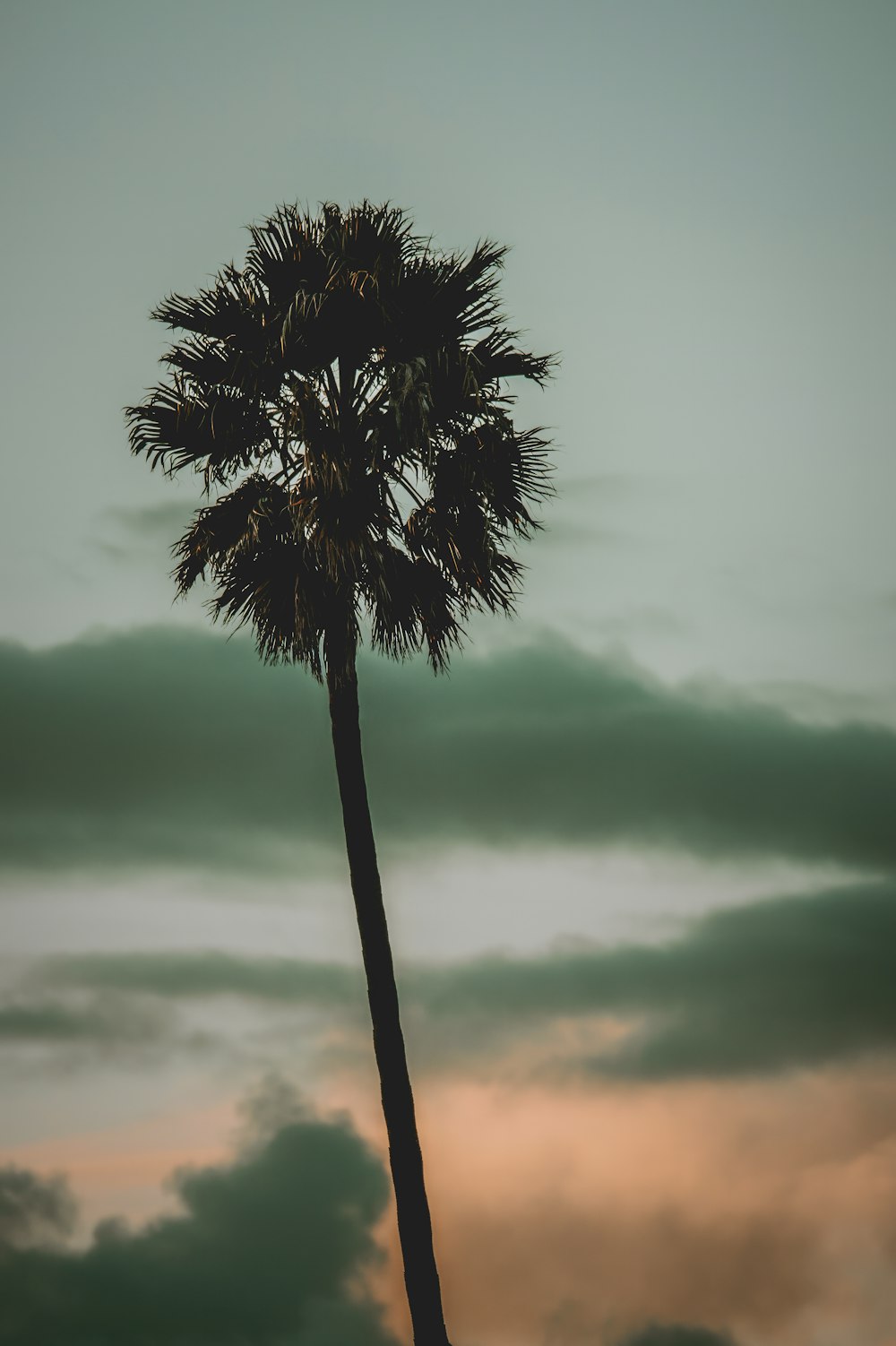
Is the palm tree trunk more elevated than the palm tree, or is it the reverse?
the palm tree

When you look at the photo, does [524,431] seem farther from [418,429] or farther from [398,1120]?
[398,1120]

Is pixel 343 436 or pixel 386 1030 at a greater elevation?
pixel 343 436

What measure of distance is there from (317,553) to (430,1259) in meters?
8.00

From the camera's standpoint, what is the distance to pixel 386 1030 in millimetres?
14414

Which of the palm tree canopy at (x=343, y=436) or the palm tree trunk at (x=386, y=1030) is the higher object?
the palm tree canopy at (x=343, y=436)

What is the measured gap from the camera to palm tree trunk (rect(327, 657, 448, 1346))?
13758 mm

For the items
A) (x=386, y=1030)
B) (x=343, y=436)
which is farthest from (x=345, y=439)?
(x=386, y=1030)

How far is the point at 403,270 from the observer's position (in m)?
16.4

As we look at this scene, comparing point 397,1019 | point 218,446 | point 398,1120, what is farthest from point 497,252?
point 398,1120

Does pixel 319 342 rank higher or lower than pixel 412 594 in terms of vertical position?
higher

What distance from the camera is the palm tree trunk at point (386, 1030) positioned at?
13758mm

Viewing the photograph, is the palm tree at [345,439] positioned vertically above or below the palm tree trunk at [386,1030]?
above

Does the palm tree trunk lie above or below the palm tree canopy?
below

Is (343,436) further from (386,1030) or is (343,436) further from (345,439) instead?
(386,1030)
